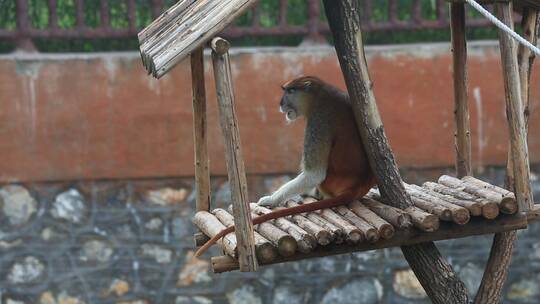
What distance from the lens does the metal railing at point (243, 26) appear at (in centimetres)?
744

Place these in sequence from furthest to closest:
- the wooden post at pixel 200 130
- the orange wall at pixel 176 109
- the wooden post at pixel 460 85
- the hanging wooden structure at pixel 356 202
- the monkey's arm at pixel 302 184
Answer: the orange wall at pixel 176 109
the wooden post at pixel 460 85
the monkey's arm at pixel 302 184
the wooden post at pixel 200 130
the hanging wooden structure at pixel 356 202

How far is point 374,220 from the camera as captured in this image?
173 inches

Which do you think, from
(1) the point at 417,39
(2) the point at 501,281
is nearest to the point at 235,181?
(2) the point at 501,281

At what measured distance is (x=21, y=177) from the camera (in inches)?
290

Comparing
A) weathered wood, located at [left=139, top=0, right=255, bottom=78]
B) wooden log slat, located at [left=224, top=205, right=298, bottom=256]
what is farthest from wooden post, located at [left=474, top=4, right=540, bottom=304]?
weathered wood, located at [left=139, top=0, right=255, bottom=78]

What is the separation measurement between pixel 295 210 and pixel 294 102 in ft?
2.94

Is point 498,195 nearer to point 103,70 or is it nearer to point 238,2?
point 238,2

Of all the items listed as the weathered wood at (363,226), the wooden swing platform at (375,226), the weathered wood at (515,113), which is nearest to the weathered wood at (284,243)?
the wooden swing platform at (375,226)

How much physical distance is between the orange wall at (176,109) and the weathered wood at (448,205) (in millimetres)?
2658

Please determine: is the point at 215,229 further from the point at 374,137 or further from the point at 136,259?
the point at 136,259

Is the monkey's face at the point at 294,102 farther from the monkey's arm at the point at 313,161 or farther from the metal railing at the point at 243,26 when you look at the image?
the metal railing at the point at 243,26

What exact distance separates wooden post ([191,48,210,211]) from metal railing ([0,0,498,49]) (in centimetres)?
264

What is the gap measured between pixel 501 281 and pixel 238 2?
1.85 m

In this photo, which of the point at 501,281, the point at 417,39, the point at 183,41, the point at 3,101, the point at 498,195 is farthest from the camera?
the point at 417,39
